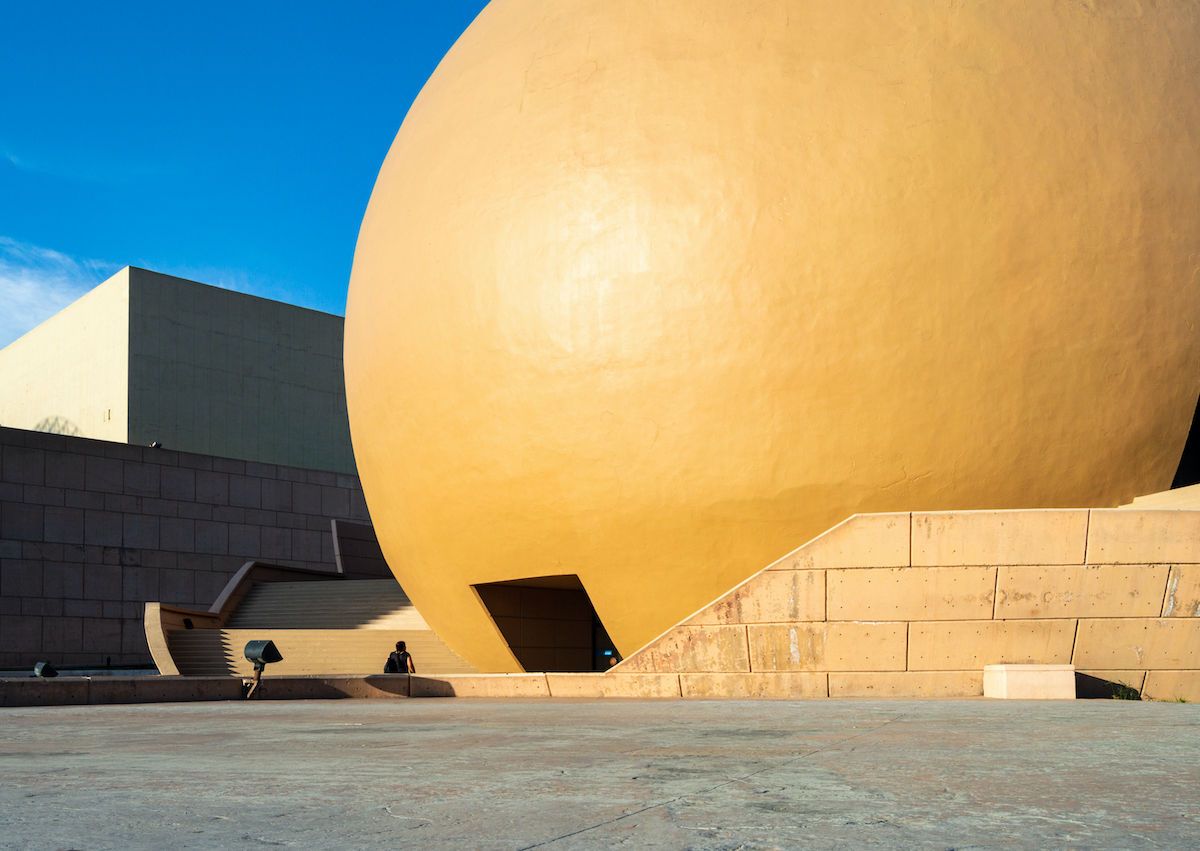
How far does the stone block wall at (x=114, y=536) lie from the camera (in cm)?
2623

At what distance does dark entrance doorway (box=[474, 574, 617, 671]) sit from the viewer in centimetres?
1708

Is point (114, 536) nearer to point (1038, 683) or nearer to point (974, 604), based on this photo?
point (974, 604)

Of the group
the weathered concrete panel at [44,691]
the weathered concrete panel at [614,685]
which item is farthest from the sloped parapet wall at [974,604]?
the weathered concrete panel at [44,691]

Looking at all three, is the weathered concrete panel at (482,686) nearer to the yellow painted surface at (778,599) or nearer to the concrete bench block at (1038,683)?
the yellow painted surface at (778,599)

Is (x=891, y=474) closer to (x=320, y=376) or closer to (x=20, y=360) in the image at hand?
(x=320, y=376)

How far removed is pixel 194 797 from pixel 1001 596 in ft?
31.3

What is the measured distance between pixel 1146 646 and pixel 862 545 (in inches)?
114

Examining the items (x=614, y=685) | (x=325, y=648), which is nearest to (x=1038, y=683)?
(x=614, y=685)

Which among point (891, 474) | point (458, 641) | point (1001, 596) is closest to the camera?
point (1001, 596)

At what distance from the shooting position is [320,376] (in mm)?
41625

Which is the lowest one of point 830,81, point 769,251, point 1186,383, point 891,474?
point 891,474

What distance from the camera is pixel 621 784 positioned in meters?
4.07

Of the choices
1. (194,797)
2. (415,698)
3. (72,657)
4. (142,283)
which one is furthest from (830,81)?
(142,283)

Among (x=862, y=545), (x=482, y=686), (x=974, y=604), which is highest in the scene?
(x=862, y=545)
